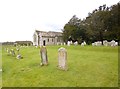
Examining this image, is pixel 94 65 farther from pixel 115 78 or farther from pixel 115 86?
pixel 115 86

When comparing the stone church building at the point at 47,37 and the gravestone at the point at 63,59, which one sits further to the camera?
the stone church building at the point at 47,37

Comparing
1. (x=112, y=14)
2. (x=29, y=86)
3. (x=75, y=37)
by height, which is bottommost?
(x=29, y=86)

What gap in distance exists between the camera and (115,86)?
1073 centimetres

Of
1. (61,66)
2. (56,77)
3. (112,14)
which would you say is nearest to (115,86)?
(56,77)

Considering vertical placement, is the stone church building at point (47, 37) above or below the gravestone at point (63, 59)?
above

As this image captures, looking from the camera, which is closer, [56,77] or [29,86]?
[29,86]

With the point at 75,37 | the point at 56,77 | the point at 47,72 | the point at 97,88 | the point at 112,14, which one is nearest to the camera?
the point at 97,88

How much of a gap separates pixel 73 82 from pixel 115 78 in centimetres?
255

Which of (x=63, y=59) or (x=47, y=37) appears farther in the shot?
(x=47, y=37)

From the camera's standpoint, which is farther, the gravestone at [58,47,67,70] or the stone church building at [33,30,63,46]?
the stone church building at [33,30,63,46]

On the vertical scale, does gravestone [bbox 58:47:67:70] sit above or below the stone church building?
below

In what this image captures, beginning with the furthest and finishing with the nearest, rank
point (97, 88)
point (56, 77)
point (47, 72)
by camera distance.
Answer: point (47, 72) → point (56, 77) → point (97, 88)

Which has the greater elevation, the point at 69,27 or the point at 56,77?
the point at 69,27

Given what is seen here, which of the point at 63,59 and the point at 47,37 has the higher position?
the point at 47,37
